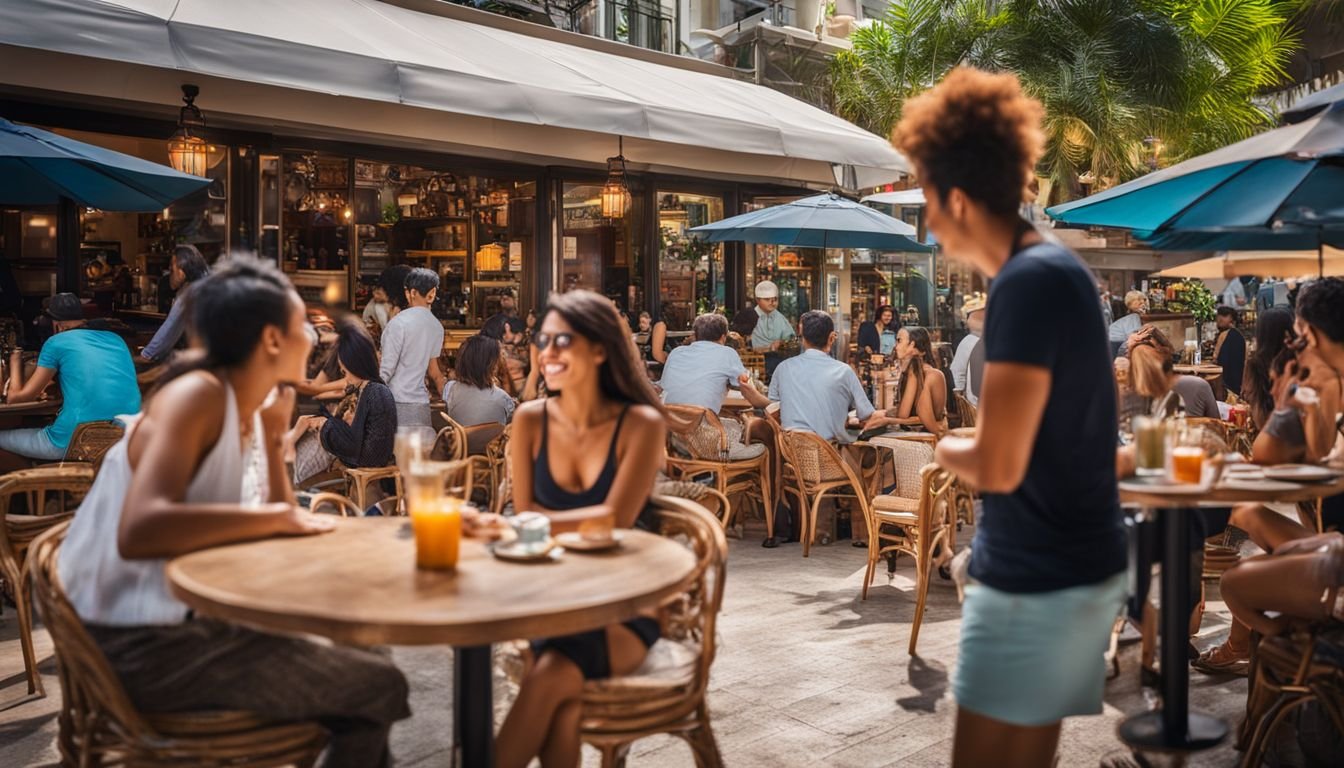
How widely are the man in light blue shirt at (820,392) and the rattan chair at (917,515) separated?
699 millimetres

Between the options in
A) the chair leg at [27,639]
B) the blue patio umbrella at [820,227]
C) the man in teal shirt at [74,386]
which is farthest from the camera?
the blue patio umbrella at [820,227]

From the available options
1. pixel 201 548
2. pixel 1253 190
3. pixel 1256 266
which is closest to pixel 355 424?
pixel 201 548

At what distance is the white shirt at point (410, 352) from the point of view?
22.1 ft

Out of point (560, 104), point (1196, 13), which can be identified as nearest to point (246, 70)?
point (560, 104)

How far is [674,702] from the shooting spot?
2.48m

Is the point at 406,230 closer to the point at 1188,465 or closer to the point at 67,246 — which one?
the point at 67,246

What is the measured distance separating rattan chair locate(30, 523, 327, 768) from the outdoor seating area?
1 cm

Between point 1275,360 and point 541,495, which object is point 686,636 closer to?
point 541,495

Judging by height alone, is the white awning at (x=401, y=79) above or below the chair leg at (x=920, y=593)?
above

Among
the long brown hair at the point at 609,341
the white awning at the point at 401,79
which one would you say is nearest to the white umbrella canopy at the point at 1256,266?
the white awning at the point at 401,79

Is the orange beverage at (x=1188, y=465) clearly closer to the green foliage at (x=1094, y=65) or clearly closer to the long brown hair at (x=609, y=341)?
the long brown hair at (x=609, y=341)

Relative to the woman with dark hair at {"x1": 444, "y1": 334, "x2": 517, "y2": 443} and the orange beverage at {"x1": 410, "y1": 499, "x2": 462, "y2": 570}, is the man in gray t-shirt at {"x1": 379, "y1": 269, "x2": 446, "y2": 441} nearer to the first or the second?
the woman with dark hair at {"x1": 444, "y1": 334, "x2": 517, "y2": 443}

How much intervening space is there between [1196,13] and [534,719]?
16.5 metres

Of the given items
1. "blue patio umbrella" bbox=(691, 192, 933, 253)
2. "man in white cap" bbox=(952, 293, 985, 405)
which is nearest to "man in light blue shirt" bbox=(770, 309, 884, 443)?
"man in white cap" bbox=(952, 293, 985, 405)
